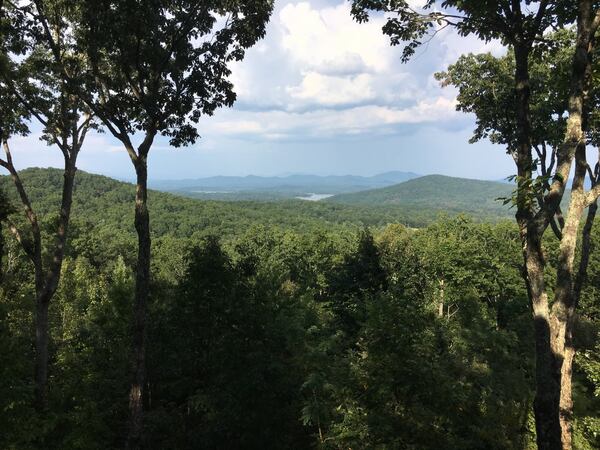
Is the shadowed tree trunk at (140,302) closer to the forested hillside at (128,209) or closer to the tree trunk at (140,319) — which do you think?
the tree trunk at (140,319)

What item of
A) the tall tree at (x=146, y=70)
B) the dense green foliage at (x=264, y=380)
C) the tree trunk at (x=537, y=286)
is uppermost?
the tall tree at (x=146, y=70)

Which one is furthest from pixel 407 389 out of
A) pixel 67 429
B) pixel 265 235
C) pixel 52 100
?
pixel 265 235

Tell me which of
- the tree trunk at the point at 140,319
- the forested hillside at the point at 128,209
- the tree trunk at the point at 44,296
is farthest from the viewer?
the forested hillside at the point at 128,209

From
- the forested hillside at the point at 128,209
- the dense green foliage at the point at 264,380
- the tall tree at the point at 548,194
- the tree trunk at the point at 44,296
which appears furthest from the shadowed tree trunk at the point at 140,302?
the forested hillside at the point at 128,209

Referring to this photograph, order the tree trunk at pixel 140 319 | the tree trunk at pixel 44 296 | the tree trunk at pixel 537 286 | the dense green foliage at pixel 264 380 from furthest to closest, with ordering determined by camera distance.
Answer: the tree trunk at pixel 44 296 → the tree trunk at pixel 140 319 → the dense green foliage at pixel 264 380 → the tree trunk at pixel 537 286

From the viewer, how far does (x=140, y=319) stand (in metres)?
9.52

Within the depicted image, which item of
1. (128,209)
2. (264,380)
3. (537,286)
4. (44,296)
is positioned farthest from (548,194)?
(128,209)

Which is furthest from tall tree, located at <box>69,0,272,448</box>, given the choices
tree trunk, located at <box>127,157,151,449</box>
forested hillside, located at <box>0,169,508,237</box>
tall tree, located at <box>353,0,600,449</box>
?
forested hillside, located at <box>0,169,508,237</box>

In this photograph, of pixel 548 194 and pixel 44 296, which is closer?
pixel 548 194

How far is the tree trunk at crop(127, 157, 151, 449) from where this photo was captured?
30.5 ft

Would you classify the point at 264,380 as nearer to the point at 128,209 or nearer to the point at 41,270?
the point at 41,270


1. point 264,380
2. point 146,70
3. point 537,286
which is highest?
point 146,70

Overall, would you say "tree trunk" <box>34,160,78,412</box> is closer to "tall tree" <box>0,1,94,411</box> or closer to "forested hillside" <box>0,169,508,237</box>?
"tall tree" <box>0,1,94,411</box>

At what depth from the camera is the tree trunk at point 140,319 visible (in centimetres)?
930
